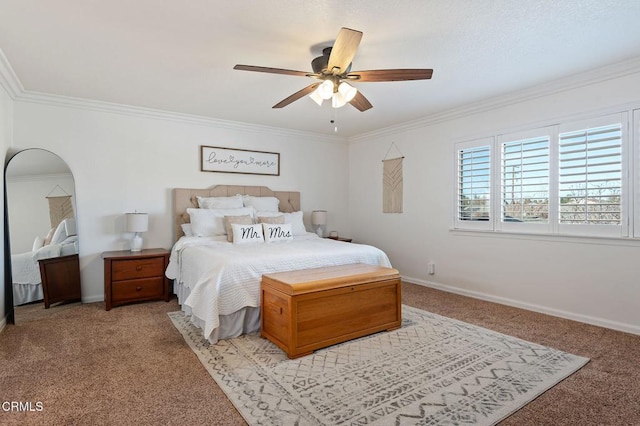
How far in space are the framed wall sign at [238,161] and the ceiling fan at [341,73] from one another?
92.8 inches

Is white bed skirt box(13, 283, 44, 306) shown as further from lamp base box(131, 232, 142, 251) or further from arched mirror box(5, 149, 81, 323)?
lamp base box(131, 232, 142, 251)

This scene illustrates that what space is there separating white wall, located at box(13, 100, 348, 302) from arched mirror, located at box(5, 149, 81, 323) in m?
0.14

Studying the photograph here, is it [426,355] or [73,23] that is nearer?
[73,23]

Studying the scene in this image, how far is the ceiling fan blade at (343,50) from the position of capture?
7.03 ft

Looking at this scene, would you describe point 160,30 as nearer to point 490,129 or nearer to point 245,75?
point 245,75

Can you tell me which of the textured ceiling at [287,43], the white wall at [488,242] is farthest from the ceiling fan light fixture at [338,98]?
the white wall at [488,242]

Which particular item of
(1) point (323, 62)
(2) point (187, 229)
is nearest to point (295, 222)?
(2) point (187, 229)

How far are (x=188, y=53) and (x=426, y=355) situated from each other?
306 cm

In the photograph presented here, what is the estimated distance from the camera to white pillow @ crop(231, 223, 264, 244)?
13.2 ft

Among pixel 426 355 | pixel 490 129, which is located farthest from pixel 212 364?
pixel 490 129

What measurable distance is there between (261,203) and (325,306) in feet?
8.57

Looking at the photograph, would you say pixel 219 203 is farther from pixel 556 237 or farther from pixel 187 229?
pixel 556 237

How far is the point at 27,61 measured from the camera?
3061mm

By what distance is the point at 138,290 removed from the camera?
13.3ft
